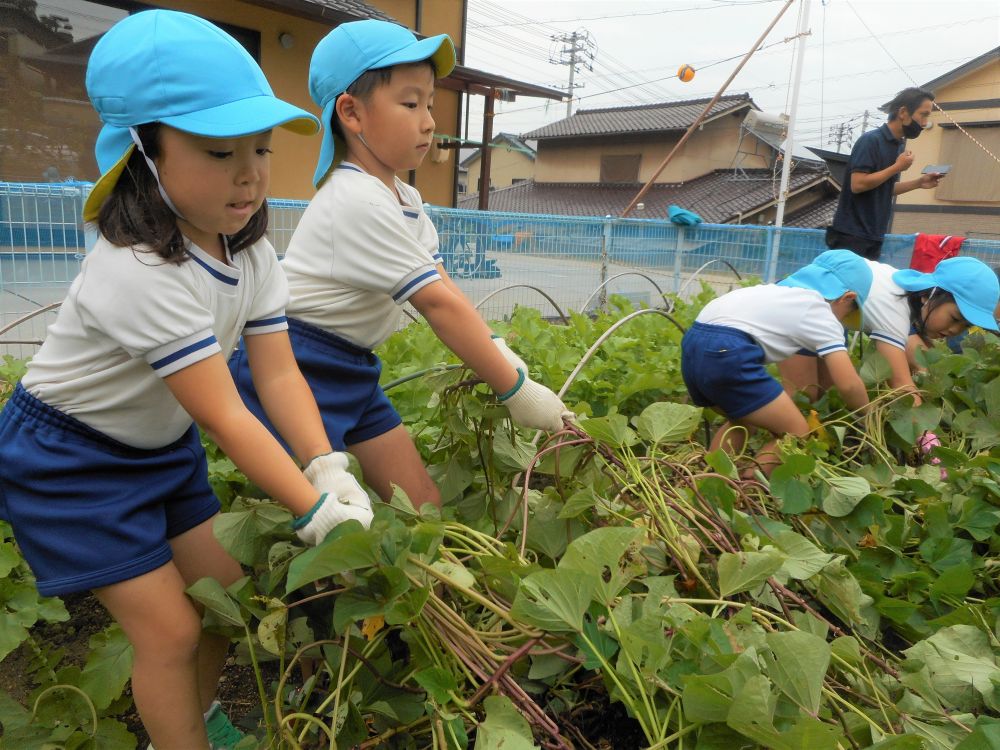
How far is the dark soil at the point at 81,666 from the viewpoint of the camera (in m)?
1.62

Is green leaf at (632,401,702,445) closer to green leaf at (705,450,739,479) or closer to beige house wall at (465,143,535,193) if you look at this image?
green leaf at (705,450,739,479)

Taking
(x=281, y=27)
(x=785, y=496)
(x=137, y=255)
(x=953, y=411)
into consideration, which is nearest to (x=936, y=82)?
(x=281, y=27)

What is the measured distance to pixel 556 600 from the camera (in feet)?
3.14

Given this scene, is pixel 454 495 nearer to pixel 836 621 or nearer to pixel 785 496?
pixel 785 496

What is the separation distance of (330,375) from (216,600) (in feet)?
2.06

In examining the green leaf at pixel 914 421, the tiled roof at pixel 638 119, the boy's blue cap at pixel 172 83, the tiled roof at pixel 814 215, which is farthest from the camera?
the tiled roof at pixel 638 119

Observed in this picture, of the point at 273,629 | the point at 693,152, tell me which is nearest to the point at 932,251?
the point at 273,629

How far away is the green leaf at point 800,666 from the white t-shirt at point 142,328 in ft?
2.93

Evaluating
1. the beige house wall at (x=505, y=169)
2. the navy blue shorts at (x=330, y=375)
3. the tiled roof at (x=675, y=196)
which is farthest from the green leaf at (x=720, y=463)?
the beige house wall at (x=505, y=169)

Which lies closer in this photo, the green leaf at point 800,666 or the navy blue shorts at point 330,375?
the green leaf at point 800,666

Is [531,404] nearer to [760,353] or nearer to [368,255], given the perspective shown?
[368,255]

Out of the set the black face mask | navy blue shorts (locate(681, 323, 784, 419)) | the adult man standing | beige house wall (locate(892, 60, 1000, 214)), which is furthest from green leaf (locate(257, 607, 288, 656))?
beige house wall (locate(892, 60, 1000, 214))

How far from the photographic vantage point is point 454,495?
1745 millimetres

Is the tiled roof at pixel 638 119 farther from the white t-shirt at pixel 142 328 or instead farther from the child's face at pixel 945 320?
the white t-shirt at pixel 142 328
